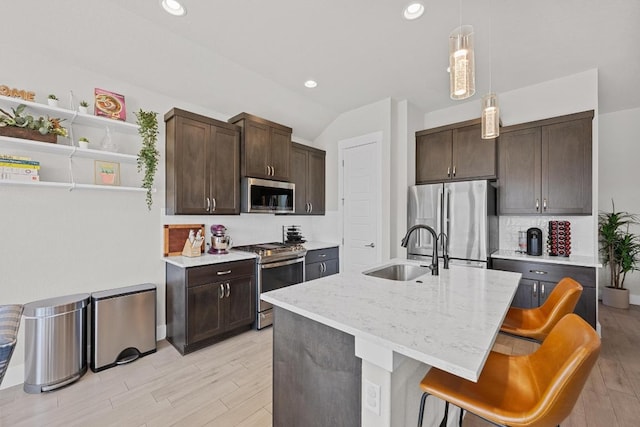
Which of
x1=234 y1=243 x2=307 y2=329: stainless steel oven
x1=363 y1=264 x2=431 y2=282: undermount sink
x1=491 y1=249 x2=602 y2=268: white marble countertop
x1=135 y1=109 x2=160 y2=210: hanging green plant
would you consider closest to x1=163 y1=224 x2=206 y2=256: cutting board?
x1=135 y1=109 x2=160 y2=210: hanging green plant

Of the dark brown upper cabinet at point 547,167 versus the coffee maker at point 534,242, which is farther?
the coffee maker at point 534,242

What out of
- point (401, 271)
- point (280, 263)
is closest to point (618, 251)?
point (401, 271)

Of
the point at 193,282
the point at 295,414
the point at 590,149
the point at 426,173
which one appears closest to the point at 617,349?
the point at 590,149

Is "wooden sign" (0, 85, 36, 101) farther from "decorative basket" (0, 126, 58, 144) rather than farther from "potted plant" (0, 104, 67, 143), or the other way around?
"decorative basket" (0, 126, 58, 144)

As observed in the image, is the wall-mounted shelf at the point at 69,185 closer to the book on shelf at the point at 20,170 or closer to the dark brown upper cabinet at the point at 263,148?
the book on shelf at the point at 20,170

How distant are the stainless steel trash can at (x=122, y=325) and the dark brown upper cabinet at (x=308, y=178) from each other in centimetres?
225

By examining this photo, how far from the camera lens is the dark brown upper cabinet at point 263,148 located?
3.40 m

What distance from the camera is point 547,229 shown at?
340 cm

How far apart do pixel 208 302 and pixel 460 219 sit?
2960 mm

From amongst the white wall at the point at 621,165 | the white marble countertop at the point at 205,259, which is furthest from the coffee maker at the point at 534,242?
the white marble countertop at the point at 205,259

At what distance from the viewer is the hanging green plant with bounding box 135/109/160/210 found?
276 centimetres

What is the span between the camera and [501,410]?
987 mm

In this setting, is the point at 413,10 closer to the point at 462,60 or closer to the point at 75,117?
the point at 462,60

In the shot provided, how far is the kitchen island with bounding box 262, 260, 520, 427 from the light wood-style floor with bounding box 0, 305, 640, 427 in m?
0.69
